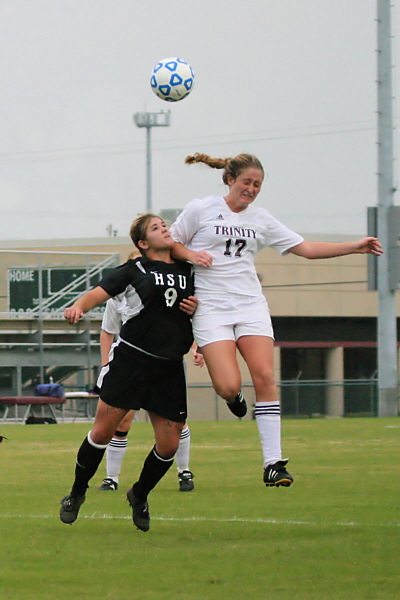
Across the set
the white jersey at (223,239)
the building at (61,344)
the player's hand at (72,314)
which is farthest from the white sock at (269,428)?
the building at (61,344)

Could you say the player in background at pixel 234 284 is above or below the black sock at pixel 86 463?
above

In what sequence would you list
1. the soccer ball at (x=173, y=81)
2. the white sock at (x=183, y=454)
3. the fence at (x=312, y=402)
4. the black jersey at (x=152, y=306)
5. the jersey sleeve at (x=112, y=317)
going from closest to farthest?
the black jersey at (x=152, y=306) < the jersey sleeve at (x=112, y=317) < the white sock at (x=183, y=454) < the soccer ball at (x=173, y=81) < the fence at (x=312, y=402)

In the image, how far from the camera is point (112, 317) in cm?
956

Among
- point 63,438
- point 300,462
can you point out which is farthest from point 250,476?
point 63,438

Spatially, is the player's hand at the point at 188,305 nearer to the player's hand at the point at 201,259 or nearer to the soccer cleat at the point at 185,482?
the player's hand at the point at 201,259

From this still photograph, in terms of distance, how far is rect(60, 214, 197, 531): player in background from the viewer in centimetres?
679

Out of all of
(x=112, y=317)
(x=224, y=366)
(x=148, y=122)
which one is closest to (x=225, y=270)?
(x=224, y=366)

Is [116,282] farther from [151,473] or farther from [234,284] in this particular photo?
[151,473]

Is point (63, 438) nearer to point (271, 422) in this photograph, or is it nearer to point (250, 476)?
point (250, 476)

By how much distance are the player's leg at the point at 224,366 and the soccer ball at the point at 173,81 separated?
7825 mm

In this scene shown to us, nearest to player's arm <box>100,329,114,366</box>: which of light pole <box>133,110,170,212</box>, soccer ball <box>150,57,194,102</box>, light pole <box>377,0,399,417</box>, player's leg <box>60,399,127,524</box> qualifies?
player's leg <box>60,399,127,524</box>

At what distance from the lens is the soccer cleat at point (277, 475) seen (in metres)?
6.86

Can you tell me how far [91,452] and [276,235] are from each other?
186 centimetres

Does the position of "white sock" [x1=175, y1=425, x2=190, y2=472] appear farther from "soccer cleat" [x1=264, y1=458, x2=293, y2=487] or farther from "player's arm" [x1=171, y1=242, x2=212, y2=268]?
"player's arm" [x1=171, y1=242, x2=212, y2=268]
